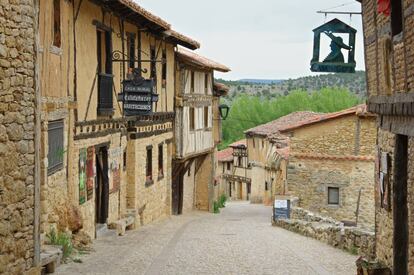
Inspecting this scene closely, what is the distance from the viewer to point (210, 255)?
16203mm

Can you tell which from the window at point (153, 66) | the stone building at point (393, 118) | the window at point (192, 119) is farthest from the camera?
the window at point (192, 119)

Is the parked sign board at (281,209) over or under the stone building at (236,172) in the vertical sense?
over

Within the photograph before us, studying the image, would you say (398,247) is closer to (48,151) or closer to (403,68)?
(403,68)

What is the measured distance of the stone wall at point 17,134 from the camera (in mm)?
9961

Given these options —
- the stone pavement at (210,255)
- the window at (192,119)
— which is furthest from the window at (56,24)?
the window at (192,119)

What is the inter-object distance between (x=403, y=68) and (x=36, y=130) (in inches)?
215

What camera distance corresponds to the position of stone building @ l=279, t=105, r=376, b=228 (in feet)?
90.4

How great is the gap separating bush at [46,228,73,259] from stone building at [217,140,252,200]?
156 feet

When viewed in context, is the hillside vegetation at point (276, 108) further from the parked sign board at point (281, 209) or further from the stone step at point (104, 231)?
the stone step at point (104, 231)

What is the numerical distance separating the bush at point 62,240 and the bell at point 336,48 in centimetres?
565

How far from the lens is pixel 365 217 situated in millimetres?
27688

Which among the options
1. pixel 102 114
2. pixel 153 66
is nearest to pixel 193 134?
pixel 153 66

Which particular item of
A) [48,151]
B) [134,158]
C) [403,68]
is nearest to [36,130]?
[48,151]

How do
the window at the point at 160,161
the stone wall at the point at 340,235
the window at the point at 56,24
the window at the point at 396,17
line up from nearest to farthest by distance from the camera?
the window at the point at 396,17, the window at the point at 56,24, the stone wall at the point at 340,235, the window at the point at 160,161
